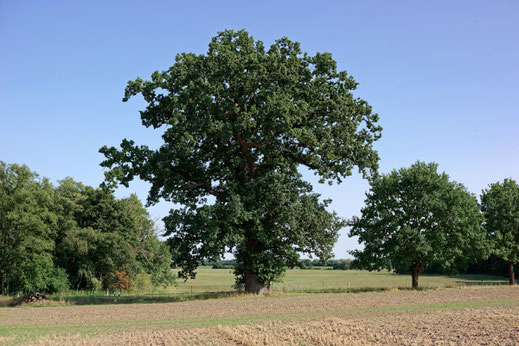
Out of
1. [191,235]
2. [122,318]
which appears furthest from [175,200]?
[122,318]

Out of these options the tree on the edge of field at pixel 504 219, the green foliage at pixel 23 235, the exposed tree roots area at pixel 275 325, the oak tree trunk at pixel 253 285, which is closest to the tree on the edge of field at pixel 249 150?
the oak tree trunk at pixel 253 285

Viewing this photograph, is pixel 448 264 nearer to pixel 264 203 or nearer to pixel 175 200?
pixel 264 203

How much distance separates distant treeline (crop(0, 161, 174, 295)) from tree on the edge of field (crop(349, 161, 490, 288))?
2778cm

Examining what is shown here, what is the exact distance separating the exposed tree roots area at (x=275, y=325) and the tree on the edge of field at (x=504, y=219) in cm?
2978

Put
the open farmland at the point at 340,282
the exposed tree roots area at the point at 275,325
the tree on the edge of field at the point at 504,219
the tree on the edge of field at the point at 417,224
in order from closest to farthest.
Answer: the exposed tree roots area at the point at 275,325 → the tree on the edge of field at the point at 417,224 → the tree on the edge of field at the point at 504,219 → the open farmland at the point at 340,282

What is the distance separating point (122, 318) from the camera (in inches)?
957

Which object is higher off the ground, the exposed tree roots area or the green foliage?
the green foliage

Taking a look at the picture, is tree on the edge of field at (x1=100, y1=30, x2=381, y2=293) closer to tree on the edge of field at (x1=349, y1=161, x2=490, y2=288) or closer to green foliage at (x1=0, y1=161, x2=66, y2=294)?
tree on the edge of field at (x1=349, y1=161, x2=490, y2=288)

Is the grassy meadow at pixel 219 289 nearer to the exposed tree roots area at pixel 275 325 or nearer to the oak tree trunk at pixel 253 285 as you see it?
the oak tree trunk at pixel 253 285

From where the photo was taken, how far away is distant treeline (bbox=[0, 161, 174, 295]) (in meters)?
47.2

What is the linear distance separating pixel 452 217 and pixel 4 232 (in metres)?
48.5

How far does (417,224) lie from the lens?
4744 centimetres

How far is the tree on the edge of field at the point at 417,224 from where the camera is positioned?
1818 inches

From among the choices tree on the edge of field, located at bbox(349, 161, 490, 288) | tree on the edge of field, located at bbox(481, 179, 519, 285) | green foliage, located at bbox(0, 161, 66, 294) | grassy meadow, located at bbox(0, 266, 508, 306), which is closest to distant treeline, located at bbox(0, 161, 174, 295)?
green foliage, located at bbox(0, 161, 66, 294)
